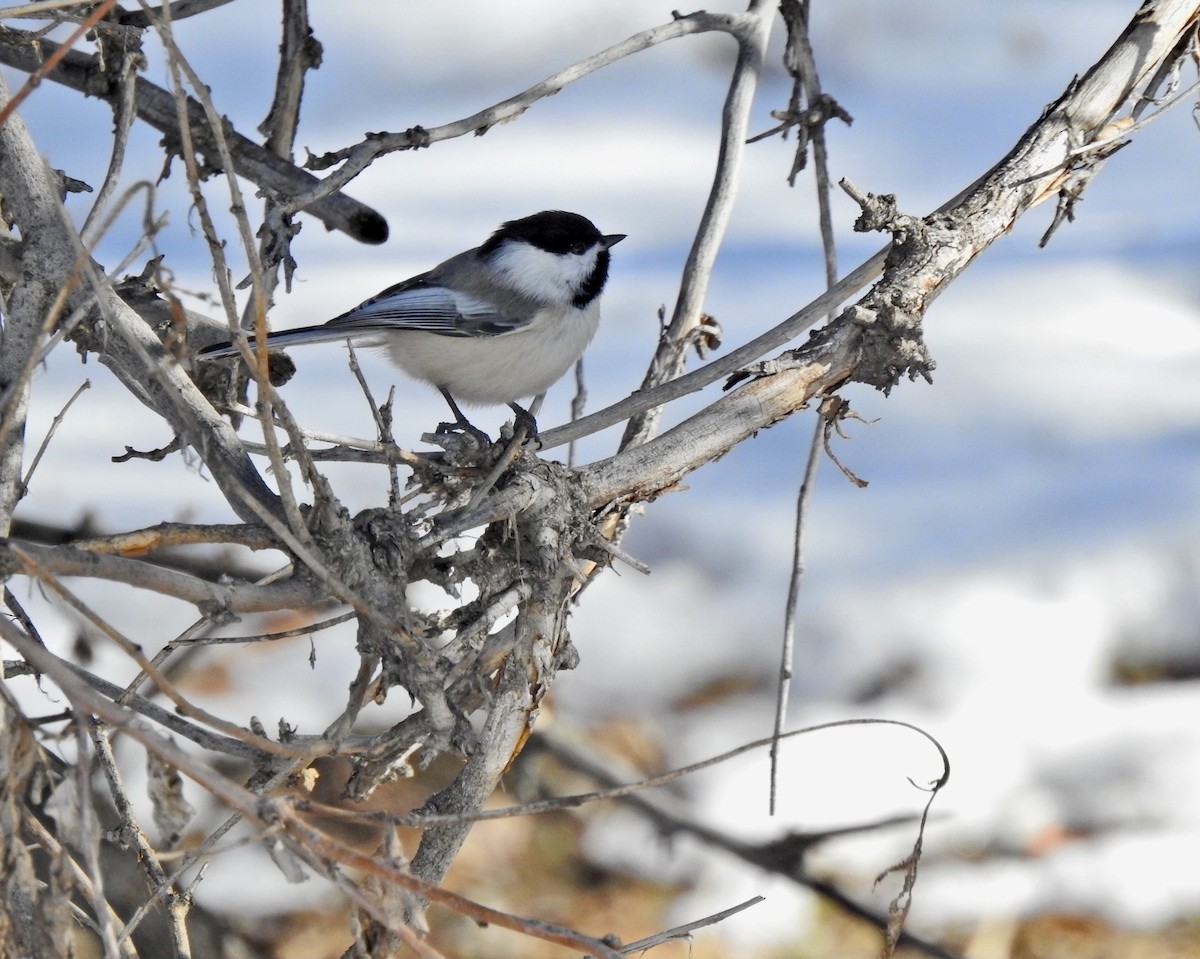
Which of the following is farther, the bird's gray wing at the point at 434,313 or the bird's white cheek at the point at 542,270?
the bird's white cheek at the point at 542,270

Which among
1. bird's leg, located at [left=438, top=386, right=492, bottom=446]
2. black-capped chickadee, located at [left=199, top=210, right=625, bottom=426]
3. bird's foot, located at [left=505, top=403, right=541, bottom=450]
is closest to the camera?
bird's foot, located at [left=505, top=403, right=541, bottom=450]

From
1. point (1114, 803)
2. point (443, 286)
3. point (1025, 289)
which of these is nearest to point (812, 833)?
point (1114, 803)

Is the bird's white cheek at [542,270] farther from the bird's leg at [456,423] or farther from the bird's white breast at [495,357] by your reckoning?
the bird's leg at [456,423]

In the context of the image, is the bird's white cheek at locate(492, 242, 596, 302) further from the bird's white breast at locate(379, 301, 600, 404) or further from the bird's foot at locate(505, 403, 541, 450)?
the bird's foot at locate(505, 403, 541, 450)

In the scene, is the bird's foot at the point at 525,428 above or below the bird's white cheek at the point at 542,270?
below

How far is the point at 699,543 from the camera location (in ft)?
8.66

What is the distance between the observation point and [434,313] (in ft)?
6.86

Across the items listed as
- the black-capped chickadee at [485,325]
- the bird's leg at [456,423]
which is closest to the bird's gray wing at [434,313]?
the black-capped chickadee at [485,325]

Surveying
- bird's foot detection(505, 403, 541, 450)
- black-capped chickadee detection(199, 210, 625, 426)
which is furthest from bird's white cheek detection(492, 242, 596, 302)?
bird's foot detection(505, 403, 541, 450)

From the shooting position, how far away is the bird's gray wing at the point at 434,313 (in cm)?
204

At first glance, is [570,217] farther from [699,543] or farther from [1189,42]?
[1189,42]

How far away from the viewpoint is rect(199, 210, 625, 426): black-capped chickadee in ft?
6.83

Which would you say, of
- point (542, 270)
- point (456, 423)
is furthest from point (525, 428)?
point (542, 270)

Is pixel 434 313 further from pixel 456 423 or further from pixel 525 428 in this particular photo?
pixel 525 428
